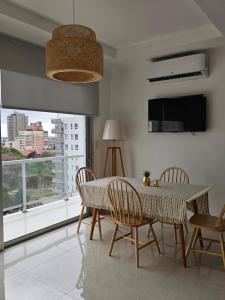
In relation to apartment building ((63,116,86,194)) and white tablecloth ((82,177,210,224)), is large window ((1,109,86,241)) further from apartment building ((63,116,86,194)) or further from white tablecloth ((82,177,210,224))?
white tablecloth ((82,177,210,224))

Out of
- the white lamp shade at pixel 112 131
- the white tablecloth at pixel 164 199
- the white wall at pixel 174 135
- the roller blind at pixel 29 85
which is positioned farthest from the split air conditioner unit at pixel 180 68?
the white tablecloth at pixel 164 199

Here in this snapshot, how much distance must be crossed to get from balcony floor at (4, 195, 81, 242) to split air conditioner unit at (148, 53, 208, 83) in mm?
2675

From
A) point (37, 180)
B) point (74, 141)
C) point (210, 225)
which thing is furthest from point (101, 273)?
point (74, 141)

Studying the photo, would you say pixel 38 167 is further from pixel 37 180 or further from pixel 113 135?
pixel 113 135

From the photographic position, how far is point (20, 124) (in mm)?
3877

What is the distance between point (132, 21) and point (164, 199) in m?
2.10

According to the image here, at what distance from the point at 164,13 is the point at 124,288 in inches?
112

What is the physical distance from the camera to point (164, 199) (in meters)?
2.70

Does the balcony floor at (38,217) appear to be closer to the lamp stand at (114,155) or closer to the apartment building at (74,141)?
the apartment building at (74,141)

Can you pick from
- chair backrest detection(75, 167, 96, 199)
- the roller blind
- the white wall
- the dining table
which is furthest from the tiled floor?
the roller blind

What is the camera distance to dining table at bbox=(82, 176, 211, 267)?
2.62 m

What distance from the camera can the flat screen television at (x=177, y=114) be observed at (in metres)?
3.77

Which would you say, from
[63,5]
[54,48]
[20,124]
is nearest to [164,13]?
[63,5]

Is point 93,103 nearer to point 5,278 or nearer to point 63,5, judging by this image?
point 63,5
